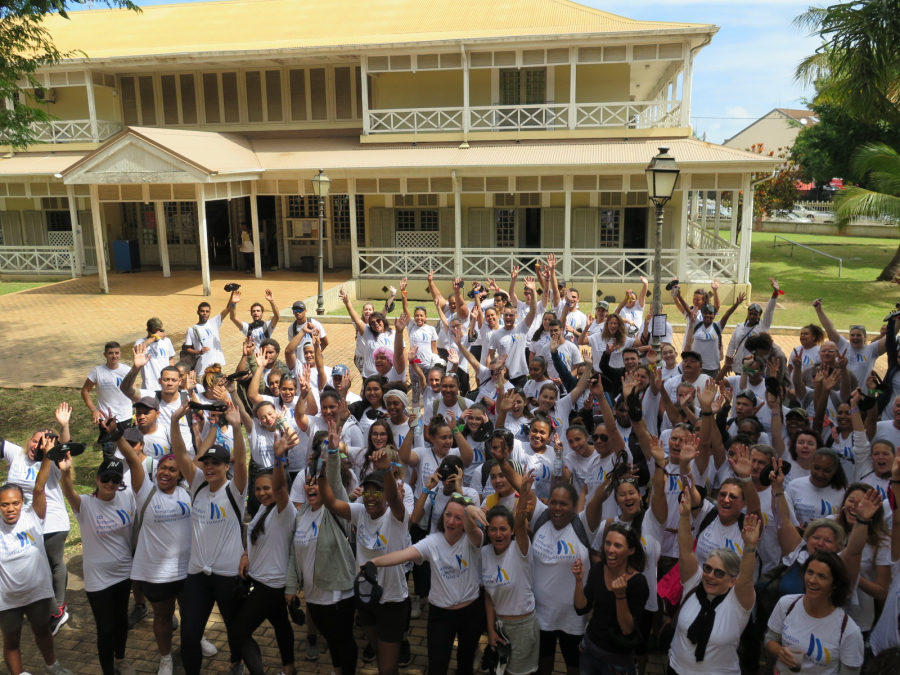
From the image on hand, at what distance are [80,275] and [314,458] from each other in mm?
19574

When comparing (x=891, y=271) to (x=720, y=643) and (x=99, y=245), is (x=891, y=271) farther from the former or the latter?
A: (x=99, y=245)

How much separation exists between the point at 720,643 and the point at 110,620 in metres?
3.88

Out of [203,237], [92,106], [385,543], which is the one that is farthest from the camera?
[92,106]

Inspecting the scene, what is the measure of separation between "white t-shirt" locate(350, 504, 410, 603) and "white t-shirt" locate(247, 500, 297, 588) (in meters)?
0.48

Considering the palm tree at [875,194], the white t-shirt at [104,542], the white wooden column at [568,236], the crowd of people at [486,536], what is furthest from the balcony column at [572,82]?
the white t-shirt at [104,542]

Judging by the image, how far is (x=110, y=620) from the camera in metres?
4.93

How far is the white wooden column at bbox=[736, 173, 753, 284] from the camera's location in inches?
671

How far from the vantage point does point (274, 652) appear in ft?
17.4

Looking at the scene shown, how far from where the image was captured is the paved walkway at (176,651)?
202 inches

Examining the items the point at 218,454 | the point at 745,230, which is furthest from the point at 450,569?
the point at 745,230

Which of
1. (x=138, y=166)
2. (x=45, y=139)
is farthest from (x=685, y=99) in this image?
(x=45, y=139)

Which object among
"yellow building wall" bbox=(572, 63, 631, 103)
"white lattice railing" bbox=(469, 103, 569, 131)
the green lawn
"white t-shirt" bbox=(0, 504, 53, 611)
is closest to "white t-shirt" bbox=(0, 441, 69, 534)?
"white t-shirt" bbox=(0, 504, 53, 611)

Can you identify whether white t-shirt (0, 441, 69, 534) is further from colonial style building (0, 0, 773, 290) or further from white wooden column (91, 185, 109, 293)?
white wooden column (91, 185, 109, 293)

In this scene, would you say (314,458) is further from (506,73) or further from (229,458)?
(506,73)
